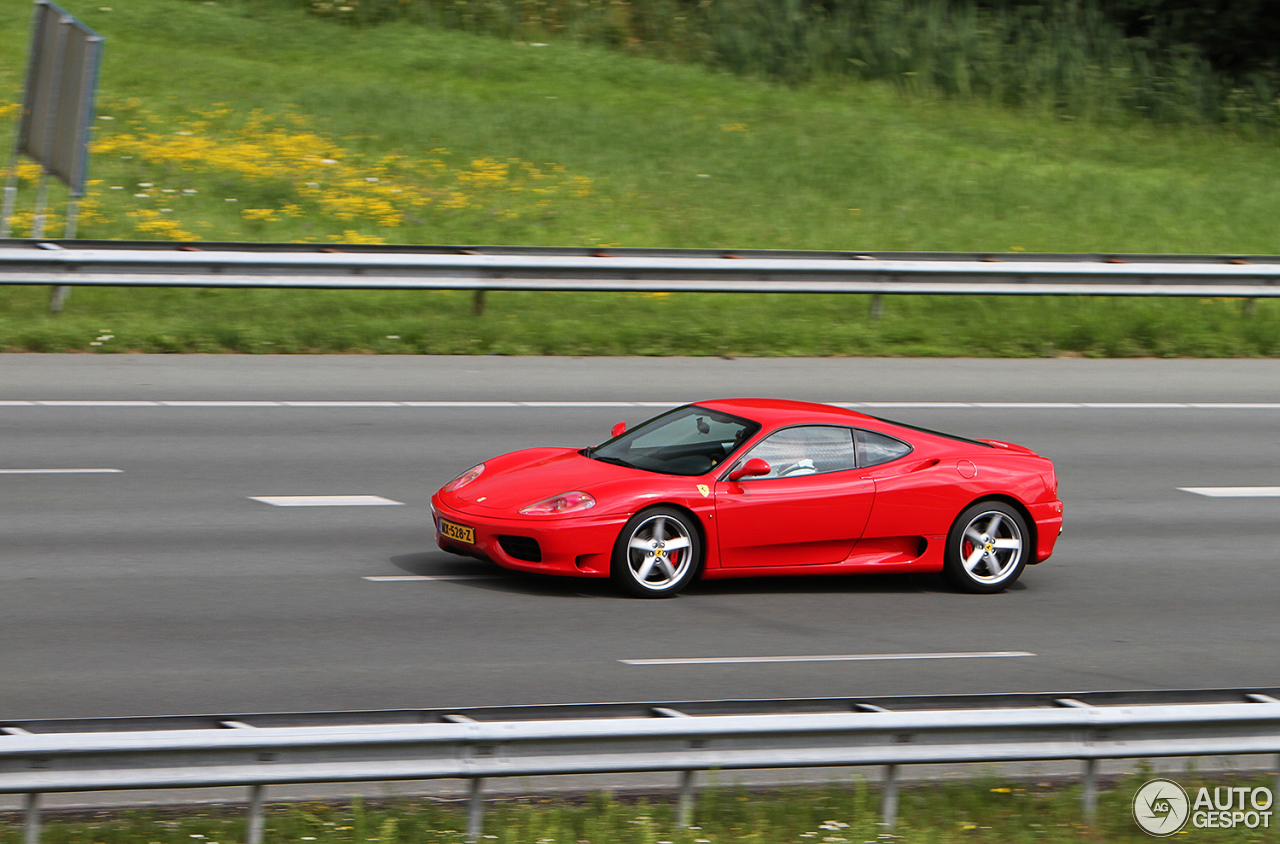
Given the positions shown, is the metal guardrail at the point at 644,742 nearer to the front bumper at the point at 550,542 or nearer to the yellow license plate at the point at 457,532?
the front bumper at the point at 550,542

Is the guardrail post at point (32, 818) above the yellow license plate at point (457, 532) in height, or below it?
below

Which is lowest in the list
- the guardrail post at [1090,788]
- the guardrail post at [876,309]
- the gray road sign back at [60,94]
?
the guardrail post at [1090,788]

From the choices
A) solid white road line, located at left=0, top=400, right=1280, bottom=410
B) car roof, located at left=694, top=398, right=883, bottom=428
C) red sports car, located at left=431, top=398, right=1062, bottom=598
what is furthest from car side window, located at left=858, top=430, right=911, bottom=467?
solid white road line, located at left=0, top=400, right=1280, bottom=410

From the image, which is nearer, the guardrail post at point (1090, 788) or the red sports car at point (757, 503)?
the guardrail post at point (1090, 788)

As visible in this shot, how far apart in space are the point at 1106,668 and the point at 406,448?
668 centimetres

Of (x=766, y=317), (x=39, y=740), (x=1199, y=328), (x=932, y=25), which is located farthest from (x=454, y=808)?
(x=932, y=25)

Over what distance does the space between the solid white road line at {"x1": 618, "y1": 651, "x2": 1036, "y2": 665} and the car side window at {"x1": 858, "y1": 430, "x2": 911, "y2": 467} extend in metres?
1.73

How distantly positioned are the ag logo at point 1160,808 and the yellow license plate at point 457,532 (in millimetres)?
4480

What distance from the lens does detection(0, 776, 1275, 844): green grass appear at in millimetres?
5797

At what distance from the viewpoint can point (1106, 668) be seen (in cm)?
891

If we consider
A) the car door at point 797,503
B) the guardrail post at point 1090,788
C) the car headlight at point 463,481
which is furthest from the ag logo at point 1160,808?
the car headlight at point 463,481

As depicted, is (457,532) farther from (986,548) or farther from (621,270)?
(621,270)

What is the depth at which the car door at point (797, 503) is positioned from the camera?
9953 mm

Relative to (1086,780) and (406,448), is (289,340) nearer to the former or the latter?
(406,448)
